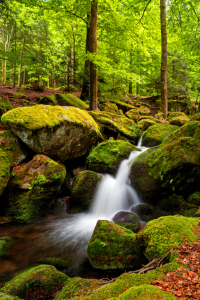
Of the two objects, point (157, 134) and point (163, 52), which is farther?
point (163, 52)

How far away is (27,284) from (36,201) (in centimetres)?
333

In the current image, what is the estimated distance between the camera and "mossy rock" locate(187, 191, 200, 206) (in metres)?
5.15

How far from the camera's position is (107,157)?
761 centimetres

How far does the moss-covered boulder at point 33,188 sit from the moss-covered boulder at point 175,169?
3.20 m

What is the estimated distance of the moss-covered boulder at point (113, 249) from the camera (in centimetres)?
325

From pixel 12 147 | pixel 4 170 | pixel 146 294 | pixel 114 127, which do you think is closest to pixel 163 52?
pixel 114 127

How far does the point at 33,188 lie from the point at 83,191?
1.82 m

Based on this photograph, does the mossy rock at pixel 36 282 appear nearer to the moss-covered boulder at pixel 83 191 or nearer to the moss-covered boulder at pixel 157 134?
the moss-covered boulder at pixel 83 191

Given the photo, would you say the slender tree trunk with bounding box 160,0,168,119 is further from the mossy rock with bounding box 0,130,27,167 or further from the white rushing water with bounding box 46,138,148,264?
the mossy rock with bounding box 0,130,27,167

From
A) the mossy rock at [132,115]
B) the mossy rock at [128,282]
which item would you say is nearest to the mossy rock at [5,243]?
the mossy rock at [128,282]

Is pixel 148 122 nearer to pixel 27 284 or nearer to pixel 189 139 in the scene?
pixel 189 139

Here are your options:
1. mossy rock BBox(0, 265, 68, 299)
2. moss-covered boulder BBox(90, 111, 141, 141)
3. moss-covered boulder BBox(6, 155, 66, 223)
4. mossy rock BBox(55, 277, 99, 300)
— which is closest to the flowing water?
moss-covered boulder BBox(6, 155, 66, 223)

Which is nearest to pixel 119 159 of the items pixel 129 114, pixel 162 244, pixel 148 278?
pixel 162 244

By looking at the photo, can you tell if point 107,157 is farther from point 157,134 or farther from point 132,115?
point 132,115
